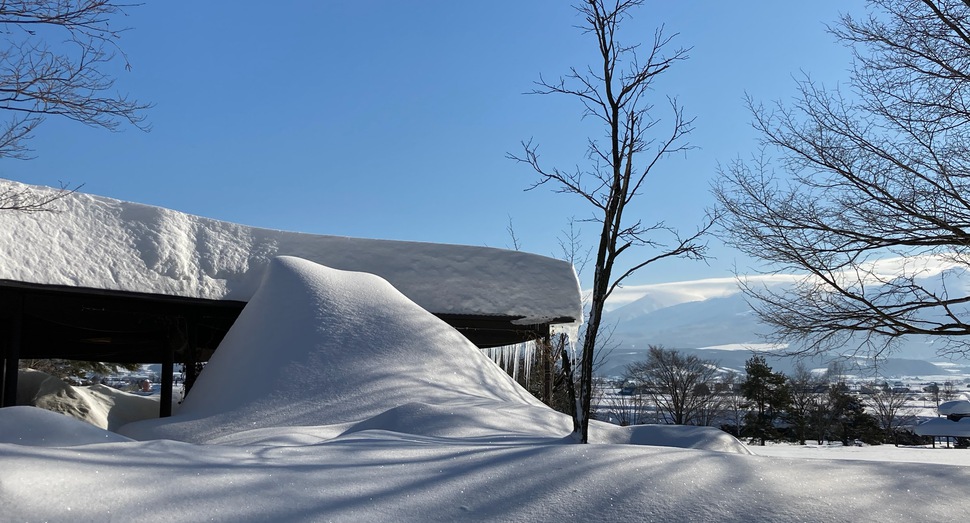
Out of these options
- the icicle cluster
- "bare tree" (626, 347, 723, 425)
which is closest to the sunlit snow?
the icicle cluster

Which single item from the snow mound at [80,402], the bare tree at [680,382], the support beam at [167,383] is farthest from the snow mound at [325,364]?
the bare tree at [680,382]

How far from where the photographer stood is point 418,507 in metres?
2.58

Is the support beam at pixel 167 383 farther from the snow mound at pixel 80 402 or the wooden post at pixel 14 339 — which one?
the wooden post at pixel 14 339

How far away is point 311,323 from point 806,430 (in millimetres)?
24138

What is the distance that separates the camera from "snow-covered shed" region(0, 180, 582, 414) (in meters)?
9.32

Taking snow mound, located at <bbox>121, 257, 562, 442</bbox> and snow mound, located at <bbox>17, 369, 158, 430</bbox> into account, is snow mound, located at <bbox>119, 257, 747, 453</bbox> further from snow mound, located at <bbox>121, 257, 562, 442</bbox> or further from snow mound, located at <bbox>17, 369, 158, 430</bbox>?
snow mound, located at <bbox>17, 369, 158, 430</bbox>

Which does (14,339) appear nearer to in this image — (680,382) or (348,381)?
(348,381)

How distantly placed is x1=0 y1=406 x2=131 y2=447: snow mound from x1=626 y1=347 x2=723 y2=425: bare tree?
2726 cm

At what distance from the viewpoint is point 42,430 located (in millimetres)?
3783

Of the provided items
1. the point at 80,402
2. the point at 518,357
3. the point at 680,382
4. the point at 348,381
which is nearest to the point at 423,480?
the point at 348,381

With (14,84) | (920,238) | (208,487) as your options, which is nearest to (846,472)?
(208,487)

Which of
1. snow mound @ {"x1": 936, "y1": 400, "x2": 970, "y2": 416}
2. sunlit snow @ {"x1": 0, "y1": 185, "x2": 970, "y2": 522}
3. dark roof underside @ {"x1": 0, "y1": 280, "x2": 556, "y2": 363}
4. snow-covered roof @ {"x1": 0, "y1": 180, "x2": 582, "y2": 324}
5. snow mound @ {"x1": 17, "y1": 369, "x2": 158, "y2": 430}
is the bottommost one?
snow mound @ {"x1": 936, "y1": 400, "x2": 970, "y2": 416}

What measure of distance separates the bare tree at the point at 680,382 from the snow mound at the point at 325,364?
21981mm

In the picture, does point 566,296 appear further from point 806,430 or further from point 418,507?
point 806,430
